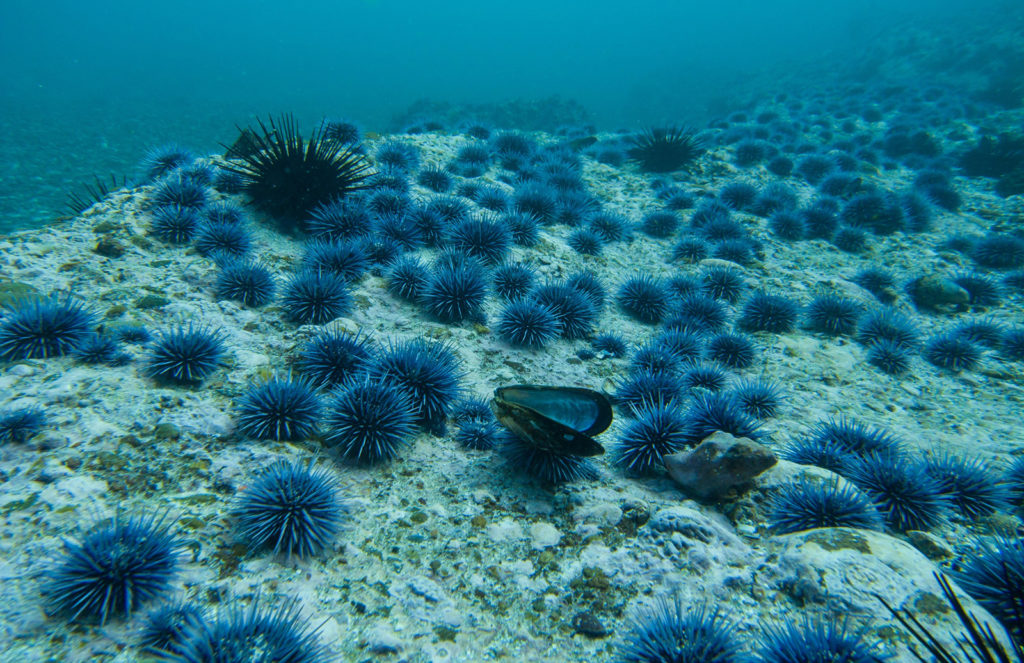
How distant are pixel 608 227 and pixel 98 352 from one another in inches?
363

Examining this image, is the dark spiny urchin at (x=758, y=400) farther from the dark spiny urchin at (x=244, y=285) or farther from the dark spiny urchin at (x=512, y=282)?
the dark spiny urchin at (x=244, y=285)

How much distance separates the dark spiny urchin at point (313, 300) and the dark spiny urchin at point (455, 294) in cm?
128

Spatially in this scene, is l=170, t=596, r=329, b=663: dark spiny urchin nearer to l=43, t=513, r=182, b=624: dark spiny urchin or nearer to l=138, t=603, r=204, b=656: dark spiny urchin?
l=138, t=603, r=204, b=656: dark spiny urchin

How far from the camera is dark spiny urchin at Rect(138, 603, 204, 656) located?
8.54 ft

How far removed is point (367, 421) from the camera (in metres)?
4.19

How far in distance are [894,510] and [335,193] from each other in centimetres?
902

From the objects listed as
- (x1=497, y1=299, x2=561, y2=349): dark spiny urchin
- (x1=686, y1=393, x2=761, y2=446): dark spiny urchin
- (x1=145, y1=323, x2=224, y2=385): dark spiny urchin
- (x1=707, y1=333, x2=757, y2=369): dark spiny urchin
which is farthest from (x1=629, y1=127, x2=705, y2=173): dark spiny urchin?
(x1=145, y1=323, x2=224, y2=385): dark spiny urchin

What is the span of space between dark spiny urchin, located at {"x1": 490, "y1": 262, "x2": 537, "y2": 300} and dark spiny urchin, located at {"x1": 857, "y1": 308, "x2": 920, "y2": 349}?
19.8ft

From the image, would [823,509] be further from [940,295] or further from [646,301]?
[940,295]

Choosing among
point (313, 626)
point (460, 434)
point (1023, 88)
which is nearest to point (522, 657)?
point (313, 626)

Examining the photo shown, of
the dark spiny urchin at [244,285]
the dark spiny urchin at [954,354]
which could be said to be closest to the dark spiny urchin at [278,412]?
the dark spiny urchin at [244,285]

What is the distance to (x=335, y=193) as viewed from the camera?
27.0 ft

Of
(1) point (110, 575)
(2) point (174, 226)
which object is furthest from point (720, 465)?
(2) point (174, 226)

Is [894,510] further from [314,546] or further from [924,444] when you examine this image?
[314,546]
